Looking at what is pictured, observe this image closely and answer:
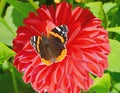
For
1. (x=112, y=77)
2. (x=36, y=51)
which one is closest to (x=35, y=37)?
(x=36, y=51)

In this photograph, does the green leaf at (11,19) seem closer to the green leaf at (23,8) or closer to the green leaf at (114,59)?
the green leaf at (23,8)

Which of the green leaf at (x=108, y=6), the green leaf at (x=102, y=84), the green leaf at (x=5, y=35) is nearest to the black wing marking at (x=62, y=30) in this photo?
the green leaf at (x=102, y=84)

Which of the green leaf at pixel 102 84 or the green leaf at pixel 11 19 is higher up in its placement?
the green leaf at pixel 11 19

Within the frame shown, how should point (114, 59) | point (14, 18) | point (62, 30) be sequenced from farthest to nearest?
point (14, 18)
point (114, 59)
point (62, 30)

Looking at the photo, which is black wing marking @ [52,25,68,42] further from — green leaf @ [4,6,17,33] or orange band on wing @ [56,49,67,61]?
green leaf @ [4,6,17,33]

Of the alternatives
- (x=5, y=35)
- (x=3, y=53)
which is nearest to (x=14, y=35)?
(x=5, y=35)

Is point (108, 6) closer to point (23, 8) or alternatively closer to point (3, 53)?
point (23, 8)

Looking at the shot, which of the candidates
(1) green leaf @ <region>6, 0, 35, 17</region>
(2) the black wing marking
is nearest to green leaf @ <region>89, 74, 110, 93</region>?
(2) the black wing marking
